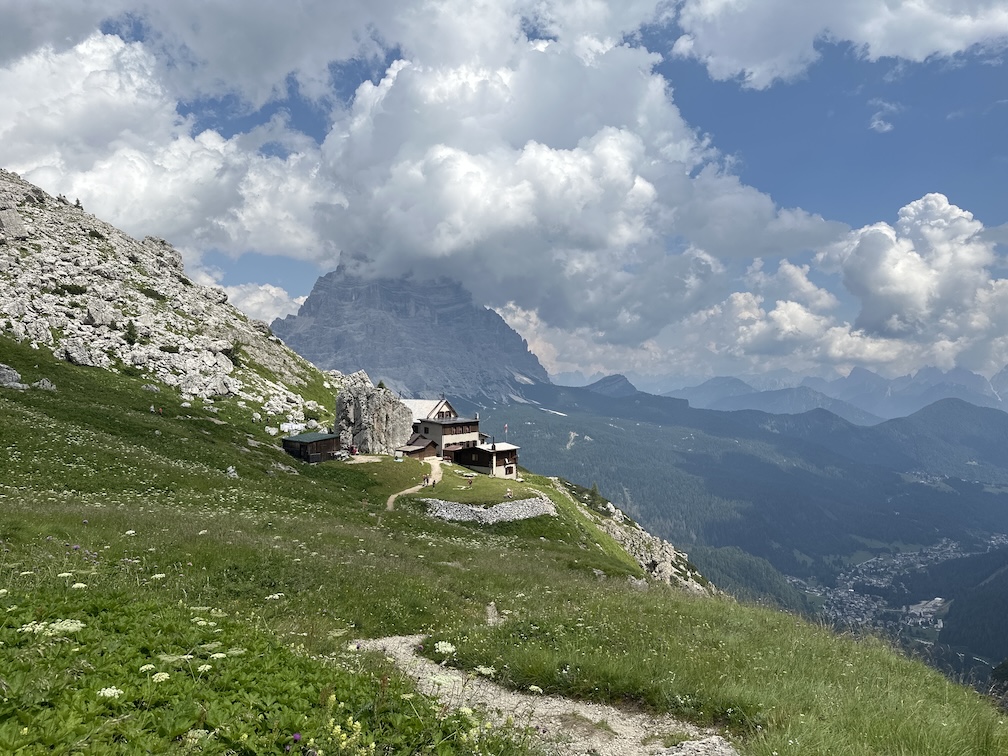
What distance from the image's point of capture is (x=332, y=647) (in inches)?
487

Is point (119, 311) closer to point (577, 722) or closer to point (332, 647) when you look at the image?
point (332, 647)

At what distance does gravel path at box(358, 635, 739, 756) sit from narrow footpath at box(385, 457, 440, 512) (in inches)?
1707

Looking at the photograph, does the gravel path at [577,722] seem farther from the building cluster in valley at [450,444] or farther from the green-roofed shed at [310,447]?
the building cluster in valley at [450,444]

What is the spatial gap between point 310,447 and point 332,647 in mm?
62262

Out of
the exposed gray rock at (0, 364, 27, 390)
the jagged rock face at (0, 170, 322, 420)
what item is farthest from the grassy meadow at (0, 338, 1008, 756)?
the jagged rock face at (0, 170, 322, 420)

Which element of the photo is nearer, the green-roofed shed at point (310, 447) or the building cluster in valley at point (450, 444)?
the green-roofed shed at point (310, 447)

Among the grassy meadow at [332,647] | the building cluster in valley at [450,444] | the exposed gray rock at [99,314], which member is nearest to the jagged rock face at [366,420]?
the building cluster in valley at [450,444]

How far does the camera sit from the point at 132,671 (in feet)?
26.4

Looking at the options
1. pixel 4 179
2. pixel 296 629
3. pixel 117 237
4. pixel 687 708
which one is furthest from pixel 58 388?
pixel 4 179

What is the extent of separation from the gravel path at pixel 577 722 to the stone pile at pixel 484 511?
149 ft

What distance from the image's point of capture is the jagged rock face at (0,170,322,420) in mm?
86812

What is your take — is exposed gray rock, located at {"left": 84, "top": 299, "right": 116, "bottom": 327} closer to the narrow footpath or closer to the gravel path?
the narrow footpath

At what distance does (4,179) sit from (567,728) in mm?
197673

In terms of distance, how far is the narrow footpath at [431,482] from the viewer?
190 ft
